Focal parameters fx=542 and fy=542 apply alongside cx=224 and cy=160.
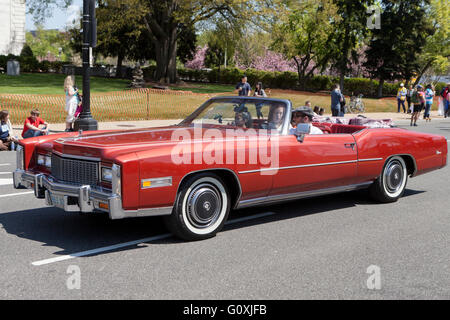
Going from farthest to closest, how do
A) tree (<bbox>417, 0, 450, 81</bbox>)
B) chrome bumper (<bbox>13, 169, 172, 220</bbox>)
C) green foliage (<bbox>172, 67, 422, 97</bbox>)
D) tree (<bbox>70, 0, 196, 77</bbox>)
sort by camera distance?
green foliage (<bbox>172, 67, 422, 97</bbox>)
tree (<bbox>417, 0, 450, 81</bbox>)
tree (<bbox>70, 0, 196, 77</bbox>)
chrome bumper (<bbox>13, 169, 172, 220</bbox>)

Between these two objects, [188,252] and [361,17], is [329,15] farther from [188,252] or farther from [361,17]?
[188,252]

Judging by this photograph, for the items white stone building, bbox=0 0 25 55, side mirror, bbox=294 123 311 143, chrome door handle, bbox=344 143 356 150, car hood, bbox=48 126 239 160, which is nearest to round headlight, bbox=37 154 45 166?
car hood, bbox=48 126 239 160

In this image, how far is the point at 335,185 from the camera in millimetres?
6746

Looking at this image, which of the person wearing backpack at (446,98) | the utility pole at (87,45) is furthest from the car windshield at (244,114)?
the person wearing backpack at (446,98)

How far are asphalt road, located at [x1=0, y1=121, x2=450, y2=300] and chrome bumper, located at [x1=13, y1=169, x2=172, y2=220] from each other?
0.40 metres

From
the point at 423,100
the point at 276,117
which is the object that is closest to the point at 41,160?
the point at 276,117

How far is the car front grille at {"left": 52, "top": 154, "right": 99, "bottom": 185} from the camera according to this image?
5184 mm

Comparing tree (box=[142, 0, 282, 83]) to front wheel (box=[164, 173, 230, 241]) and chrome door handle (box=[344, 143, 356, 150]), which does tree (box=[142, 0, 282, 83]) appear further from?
front wheel (box=[164, 173, 230, 241])

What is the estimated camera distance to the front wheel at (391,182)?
7.48m

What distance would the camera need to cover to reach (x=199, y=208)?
544 cm

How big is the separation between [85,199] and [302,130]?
8.39 ft

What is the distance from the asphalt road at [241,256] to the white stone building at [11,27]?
202 feet

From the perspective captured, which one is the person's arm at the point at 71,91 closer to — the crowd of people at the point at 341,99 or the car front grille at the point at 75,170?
the crowd of people at the point at 341,99

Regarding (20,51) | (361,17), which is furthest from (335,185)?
(20,51)
